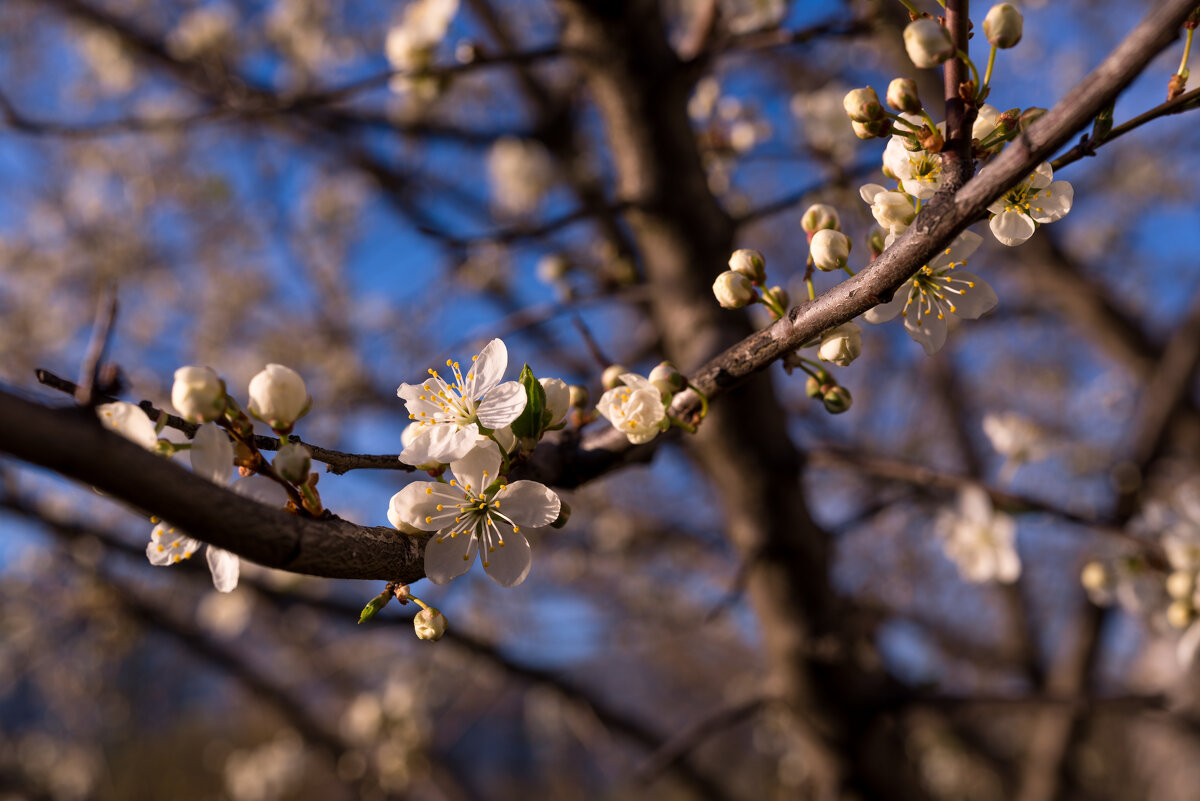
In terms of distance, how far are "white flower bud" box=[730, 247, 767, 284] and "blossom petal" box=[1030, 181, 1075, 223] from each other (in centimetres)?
32

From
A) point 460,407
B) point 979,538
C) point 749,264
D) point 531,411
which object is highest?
point 979,538

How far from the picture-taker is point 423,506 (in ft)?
2.72

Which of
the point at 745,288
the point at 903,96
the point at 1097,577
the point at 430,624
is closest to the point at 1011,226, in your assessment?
the point at 903,96

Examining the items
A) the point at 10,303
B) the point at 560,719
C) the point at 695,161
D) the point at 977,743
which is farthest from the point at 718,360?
the point at 10,303

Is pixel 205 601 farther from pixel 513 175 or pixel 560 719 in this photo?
pixel 513 175

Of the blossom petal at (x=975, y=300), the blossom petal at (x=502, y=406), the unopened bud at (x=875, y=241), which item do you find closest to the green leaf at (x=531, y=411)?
the blossom petal at (x=502, y=406)

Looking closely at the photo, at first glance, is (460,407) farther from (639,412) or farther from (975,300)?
(975,300)

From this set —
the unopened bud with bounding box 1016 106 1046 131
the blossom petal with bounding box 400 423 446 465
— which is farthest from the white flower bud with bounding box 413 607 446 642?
the unopened bud with bounding box 1016 106 1046 131

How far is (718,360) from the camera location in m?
0.89

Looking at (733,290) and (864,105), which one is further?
(733,290)

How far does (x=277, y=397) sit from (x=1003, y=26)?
882mm

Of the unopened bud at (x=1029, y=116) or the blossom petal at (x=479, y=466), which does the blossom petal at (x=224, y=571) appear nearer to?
the blossom petal at (x=479, y=466)

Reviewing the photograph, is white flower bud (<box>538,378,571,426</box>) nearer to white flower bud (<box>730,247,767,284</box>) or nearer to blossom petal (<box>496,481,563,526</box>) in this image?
blossom petal (<box>496,481,563,526</box>)

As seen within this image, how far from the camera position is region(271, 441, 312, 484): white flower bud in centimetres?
73
